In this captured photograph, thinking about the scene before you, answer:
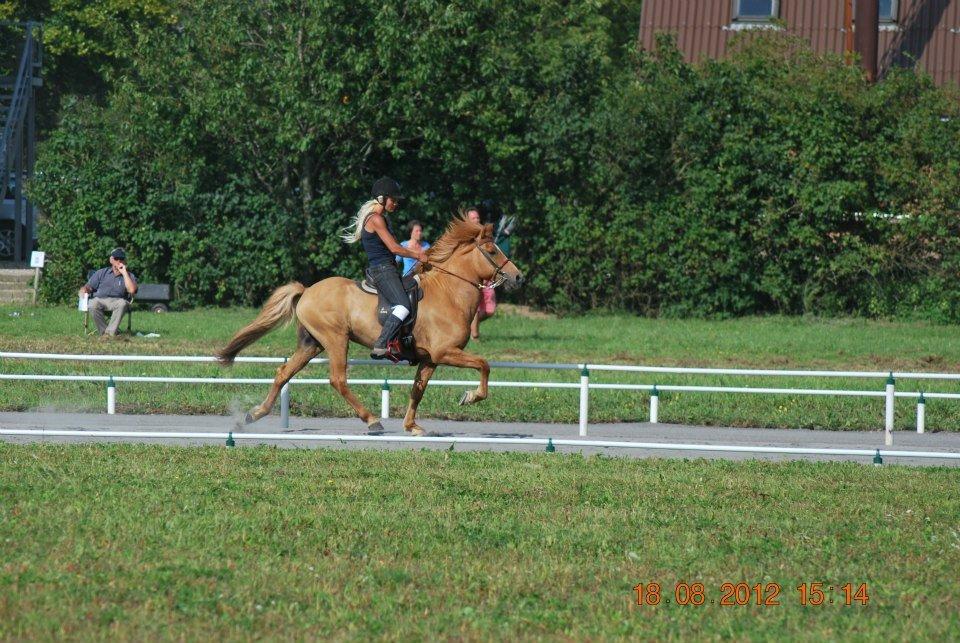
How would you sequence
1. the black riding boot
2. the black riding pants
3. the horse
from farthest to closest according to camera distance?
the horse → the black riding pants → the black riding boot

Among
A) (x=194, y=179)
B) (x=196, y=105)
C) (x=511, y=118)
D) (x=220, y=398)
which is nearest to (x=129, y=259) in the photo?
(x=194, y=179)

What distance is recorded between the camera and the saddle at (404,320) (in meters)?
13.7

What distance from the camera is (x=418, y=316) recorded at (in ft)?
45.5

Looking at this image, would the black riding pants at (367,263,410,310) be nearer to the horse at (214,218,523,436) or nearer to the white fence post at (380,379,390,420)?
the horse at (214,218,523,436)

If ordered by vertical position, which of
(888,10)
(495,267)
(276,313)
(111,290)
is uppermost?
(888,10)

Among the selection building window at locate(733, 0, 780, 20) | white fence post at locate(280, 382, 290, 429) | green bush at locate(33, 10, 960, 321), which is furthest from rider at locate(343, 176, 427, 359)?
building window at locate(733, 0, 780, 20)

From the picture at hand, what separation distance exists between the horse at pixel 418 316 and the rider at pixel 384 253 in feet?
0.89

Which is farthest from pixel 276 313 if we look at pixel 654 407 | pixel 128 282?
pixel 128 282

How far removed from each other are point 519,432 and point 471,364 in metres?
1.69

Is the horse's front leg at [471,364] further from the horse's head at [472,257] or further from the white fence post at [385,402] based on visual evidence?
the white fence post at [385,402]

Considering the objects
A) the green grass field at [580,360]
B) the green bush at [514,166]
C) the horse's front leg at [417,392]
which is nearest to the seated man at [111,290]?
the green grass field at [580,360]

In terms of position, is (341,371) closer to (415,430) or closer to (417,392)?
(417,392)

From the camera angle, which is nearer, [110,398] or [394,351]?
[394,351]

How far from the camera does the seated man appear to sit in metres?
22.3
